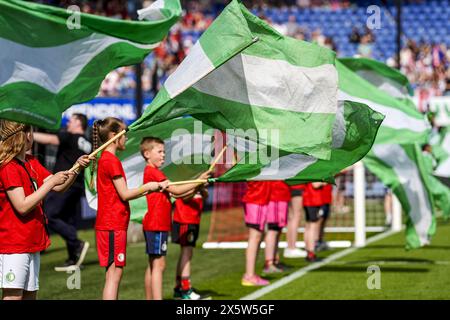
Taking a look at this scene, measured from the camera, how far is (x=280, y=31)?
→ 91.9ft

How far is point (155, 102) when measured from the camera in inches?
Answer: 318

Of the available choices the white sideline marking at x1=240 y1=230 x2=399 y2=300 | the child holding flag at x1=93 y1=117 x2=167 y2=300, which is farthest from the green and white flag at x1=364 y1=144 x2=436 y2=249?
the child holding flag at x1=93 y1=117 x2=167 y2=300

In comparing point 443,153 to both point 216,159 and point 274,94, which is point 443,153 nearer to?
point 216,159

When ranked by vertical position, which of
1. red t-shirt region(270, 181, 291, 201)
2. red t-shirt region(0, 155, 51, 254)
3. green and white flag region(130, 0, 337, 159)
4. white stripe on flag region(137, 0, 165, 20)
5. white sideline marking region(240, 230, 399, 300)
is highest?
white stripe on flag region(137, 0, 165, 20)

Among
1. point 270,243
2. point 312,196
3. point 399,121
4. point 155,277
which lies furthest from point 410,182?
point 155,277

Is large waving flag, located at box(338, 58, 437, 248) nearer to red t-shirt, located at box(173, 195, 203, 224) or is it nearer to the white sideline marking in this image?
the white sideline marking

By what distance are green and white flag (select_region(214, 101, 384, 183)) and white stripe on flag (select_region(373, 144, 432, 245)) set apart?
4.34 meters

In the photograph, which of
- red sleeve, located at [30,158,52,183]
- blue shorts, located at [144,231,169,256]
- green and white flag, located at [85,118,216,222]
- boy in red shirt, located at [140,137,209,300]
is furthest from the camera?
green and white flag, located at [85,118,216,222]

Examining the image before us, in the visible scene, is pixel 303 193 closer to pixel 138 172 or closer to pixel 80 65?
pixel 138 172

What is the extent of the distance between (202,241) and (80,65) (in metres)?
10.8

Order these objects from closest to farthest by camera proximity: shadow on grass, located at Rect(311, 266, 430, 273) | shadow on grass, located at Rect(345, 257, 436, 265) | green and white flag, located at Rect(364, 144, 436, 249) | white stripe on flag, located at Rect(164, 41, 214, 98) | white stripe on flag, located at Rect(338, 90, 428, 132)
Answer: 1. white stripe on flag, located at Rect(164, 41, 214, 98)
2. white stripe on flag, located at Rect(338, 90, 428, 132)
3. green and white flag, located at Rect(364, 144, 436, 249)
4. shadow on grass, located at Rect(311, 266, 430, 273)
5. shadow on grass, located at Rect(345, 257, 436, 265)

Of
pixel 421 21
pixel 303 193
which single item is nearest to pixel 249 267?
pixel 303 193

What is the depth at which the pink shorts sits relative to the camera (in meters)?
13.2

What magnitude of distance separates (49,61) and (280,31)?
20.4m
